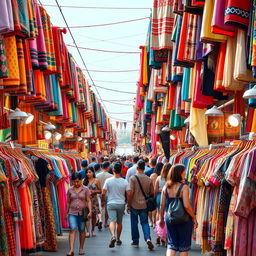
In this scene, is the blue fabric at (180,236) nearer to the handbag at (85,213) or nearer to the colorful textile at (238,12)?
the handbag at (85,213)

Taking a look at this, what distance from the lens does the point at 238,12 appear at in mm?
5164

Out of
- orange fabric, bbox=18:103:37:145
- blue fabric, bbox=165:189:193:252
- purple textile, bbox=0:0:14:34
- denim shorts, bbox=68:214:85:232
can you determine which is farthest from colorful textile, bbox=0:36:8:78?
orange fabric, bbox=18:103:37:145

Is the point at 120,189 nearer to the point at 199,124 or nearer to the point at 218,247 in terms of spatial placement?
the point at 199,124

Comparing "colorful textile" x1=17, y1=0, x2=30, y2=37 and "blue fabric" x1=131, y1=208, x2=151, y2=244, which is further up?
"colorful textile" x1=17, y1=0, x2=30, y2=37

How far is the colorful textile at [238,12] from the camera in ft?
16.9

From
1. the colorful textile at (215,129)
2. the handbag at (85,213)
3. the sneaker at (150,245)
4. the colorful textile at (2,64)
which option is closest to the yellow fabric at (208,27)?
the colorful textile at (2,64)

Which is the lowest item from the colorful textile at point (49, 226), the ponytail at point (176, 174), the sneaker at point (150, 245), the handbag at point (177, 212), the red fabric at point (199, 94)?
the sneaker at point (150, 245)

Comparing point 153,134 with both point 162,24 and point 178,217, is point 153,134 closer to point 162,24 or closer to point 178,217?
point 162,24

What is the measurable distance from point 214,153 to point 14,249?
3746 millimetres

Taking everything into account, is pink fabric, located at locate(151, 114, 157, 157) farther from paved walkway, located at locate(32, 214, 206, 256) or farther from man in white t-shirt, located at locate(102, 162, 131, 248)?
man in white t-shirt, located at locate(102, 162, 131, 248)

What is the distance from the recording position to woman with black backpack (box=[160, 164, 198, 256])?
21.6ft

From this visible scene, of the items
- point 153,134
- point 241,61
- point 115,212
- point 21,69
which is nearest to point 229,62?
point 241,61

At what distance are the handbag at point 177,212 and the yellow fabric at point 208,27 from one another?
208 centimetres

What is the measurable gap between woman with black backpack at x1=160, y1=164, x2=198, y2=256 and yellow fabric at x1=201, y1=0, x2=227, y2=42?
73.1 inches
